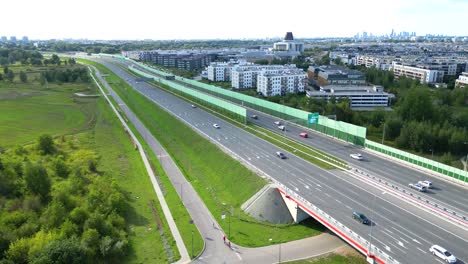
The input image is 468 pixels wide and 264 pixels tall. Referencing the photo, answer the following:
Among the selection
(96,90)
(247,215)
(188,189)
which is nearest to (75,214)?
(188,189)

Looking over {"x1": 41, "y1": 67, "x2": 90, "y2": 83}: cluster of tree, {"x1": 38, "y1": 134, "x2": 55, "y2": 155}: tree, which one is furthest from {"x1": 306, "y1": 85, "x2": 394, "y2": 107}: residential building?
{"x1": 41, "y1": 67, "x2": 90, "y2": 83}: cluster of tree

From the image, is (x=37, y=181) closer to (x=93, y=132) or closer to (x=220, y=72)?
(x=93, y=132)

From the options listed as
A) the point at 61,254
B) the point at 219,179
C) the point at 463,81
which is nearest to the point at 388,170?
the point at 219,179

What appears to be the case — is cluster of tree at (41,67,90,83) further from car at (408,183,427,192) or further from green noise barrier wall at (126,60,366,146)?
car at (408,183,427,192)

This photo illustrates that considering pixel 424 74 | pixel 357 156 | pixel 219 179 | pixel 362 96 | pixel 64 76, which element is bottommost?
pixel 219 179

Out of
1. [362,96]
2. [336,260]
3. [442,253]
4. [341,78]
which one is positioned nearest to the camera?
[442,253]

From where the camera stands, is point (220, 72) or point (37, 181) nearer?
point (37, 181)
